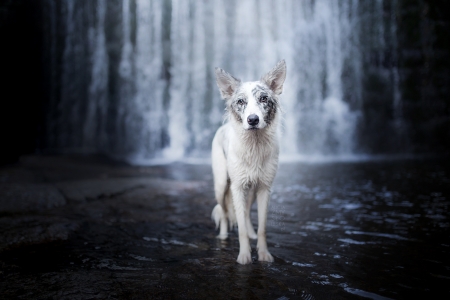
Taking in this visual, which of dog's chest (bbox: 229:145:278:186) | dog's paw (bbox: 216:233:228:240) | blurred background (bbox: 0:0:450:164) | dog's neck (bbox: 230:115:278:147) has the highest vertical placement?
blurred background (bbox: 0:0:450:164)

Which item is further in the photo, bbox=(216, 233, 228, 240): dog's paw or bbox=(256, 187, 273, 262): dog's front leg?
bbox=(216, 233, 228, 240): dog's paw

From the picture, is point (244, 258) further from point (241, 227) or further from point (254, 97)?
point (254, 97)

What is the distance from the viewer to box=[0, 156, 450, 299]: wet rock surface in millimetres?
2637

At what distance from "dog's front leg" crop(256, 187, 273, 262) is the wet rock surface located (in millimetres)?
135

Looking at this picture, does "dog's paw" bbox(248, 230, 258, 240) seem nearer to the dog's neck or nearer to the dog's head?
the dog's neck

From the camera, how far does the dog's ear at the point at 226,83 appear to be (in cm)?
353

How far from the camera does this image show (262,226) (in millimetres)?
3520

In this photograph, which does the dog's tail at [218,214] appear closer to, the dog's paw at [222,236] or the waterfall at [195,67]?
the dog's paw at [222,236]

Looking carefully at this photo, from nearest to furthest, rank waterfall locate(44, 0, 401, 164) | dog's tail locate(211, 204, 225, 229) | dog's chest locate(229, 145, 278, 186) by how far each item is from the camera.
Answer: dog's chest locate(229, 145, 278, 186), dog's tail locate(211, 204, 225, 229), waterfall locate(44, 0, 401, 164)

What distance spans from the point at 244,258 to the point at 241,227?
1.06ft

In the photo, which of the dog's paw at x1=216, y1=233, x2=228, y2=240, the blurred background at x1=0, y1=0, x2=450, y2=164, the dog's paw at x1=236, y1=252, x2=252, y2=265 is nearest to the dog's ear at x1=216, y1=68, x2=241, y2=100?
the dog's paw at x1=236, y1=252, x2=252, y2=265

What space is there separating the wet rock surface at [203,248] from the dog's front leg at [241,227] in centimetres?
11

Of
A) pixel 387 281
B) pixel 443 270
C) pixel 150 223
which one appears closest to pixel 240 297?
pixel 387 281

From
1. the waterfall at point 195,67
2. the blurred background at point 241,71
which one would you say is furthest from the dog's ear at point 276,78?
the waterfall at point 195,67
